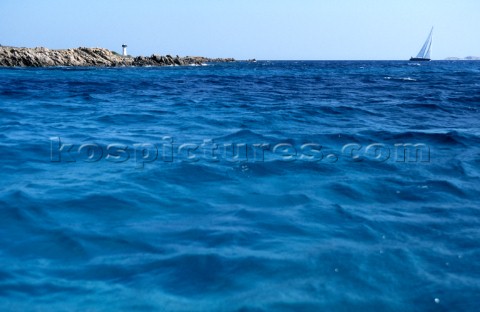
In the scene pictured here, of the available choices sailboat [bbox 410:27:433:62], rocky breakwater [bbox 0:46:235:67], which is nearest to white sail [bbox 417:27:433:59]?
sailboat [bbox 410:27:433:62]

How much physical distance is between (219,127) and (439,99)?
10987 millimetres

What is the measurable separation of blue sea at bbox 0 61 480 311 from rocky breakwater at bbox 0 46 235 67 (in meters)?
53.8

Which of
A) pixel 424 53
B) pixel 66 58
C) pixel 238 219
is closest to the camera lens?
pixel 238 219

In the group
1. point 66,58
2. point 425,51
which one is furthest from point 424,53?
point 66,58

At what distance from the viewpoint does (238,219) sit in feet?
15.8

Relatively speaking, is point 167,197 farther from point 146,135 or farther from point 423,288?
point 146,135

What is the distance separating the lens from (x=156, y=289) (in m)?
3.42

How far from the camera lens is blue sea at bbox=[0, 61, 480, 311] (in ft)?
11.2

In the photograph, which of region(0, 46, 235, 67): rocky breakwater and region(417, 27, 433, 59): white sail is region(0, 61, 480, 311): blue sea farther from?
region(417, 27, 433, 59): white sail

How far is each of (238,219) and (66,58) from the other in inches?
2650

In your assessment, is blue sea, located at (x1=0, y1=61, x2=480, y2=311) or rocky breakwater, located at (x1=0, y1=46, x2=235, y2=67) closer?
blue sea, located at (x1=0, y1=61, x2=480, y2=311)

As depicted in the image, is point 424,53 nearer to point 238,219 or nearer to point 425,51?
point 425,51

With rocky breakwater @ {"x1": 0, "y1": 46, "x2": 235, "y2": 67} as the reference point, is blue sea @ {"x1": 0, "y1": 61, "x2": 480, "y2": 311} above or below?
below

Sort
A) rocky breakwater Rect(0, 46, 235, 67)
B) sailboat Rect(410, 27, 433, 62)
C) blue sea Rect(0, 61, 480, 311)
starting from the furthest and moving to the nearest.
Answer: sailboat Rect(410, 27, 433, 62), rocky breakwater Rect(0, 46, 235, 67), blue sea Rect(0, 61, 480, 311)
